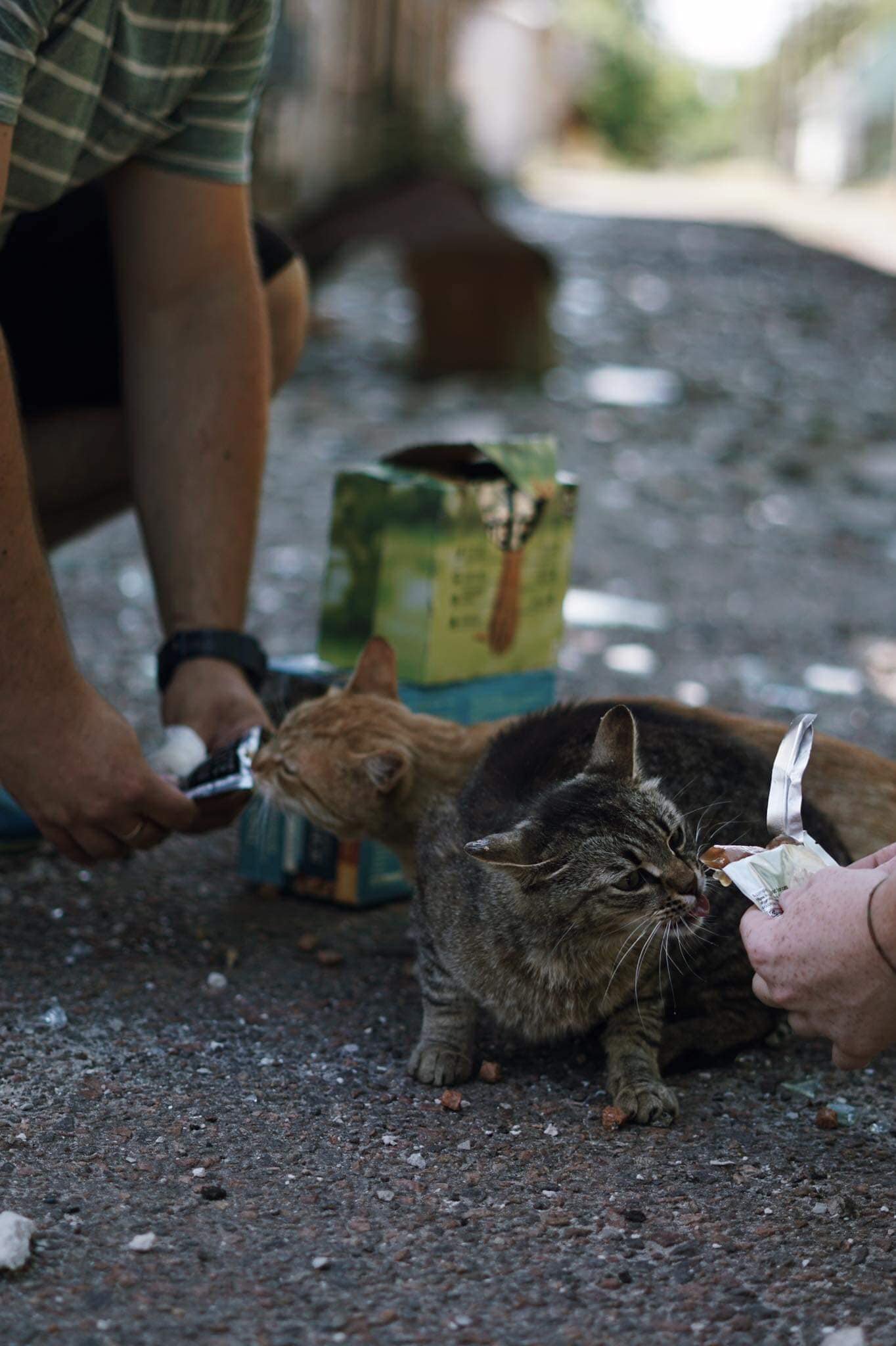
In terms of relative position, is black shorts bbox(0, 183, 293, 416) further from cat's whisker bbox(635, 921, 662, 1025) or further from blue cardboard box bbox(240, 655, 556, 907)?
cat's whisker bbox(635, 921, 662, 1025)

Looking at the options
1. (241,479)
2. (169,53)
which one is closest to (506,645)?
(241,479)

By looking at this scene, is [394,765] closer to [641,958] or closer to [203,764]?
[203,764]

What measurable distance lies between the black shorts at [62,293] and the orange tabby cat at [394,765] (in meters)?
0.94

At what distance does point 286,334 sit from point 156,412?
0.60 meters

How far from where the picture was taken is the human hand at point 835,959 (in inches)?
62.4

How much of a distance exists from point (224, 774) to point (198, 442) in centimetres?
67

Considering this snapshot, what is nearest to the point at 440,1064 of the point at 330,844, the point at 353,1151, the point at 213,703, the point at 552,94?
the point at 353,1151

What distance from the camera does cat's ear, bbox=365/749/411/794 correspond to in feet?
7.95

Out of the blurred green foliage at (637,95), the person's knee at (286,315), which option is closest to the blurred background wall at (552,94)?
the blurred green foliage at (637,95)

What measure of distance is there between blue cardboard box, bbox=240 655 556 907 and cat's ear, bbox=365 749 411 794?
0.83 ft

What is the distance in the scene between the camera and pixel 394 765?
2.44 m

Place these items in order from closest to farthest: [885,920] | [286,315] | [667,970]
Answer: [885,920], [667,970], [286,315]

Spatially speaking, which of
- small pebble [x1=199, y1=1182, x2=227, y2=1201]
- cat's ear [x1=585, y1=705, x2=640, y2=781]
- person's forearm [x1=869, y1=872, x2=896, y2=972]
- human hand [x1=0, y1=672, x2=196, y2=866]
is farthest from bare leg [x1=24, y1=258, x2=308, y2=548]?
person's forearm [x1=869, y1=872, x2=896, y2=972]

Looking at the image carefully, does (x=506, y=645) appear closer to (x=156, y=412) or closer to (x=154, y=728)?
(x=156, y=412)
